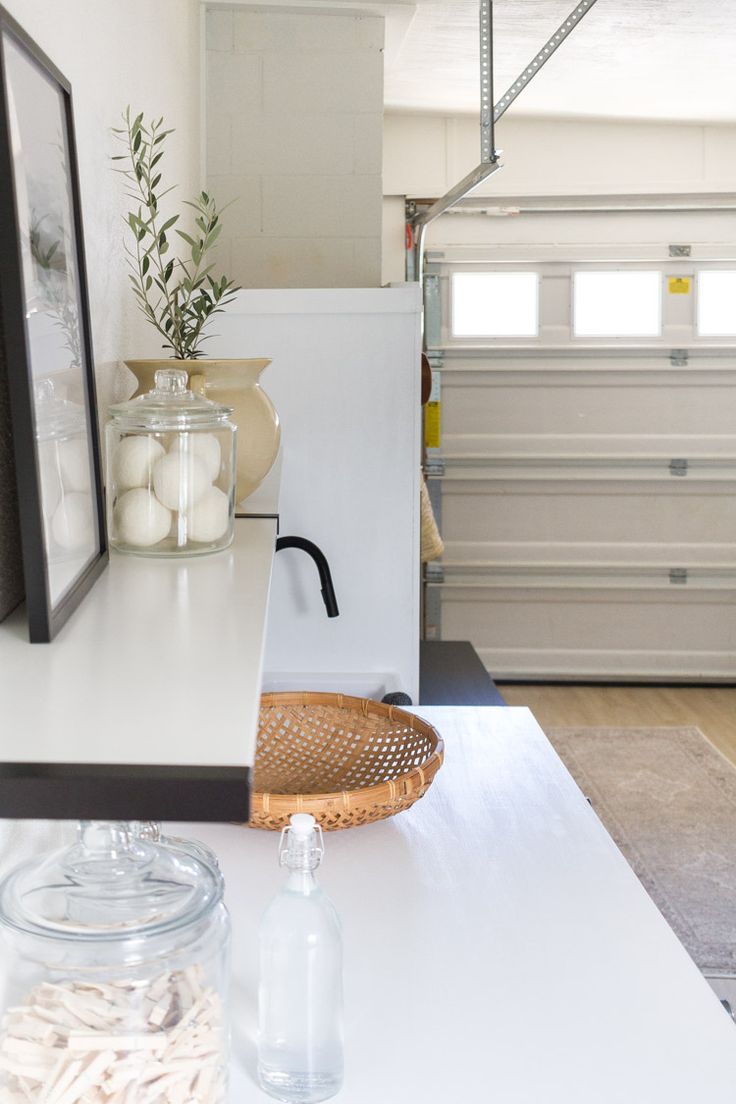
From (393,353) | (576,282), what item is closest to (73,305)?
(393,353)

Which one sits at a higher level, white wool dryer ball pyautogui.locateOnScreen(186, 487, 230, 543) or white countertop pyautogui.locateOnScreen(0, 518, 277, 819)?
white wool dryer ball pyautogui.locateOnScreen(186, 487, 230, 543)

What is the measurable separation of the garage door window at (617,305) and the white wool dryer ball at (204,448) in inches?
180

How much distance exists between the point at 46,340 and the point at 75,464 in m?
0.13

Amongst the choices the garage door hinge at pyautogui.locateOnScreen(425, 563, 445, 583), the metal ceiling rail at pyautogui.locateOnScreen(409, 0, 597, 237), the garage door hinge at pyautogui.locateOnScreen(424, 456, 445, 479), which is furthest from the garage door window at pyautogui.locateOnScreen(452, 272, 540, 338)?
the metal ceiling rail at pyautogui.locateOnScreen(409, 0, 597, 237)

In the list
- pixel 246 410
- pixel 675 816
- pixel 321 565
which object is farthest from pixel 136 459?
pixel 675 816

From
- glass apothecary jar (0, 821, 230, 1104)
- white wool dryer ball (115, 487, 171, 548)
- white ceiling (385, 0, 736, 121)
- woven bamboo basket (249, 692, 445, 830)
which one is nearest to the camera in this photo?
glass apothecary jar (0, 821, 230, 1104)

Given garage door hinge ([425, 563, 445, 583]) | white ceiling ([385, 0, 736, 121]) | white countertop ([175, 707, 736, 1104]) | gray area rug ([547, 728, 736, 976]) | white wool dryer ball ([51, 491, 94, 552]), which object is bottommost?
gray area rug ([547, 728, 736, 976])

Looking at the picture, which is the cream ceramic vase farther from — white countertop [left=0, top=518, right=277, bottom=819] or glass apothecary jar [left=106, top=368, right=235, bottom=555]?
white countertop [left=0, top=518, right=277, bottom=819]

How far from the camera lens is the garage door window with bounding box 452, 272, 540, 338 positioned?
214 inches

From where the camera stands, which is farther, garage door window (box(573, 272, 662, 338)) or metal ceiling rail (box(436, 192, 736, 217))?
garage door window (box(573, 272, 662, 338))

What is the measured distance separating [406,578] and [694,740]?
2.70 metres

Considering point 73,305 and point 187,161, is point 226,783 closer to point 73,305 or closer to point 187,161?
point 73,305

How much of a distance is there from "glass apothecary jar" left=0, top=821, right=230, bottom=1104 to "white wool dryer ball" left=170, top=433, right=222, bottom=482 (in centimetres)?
43

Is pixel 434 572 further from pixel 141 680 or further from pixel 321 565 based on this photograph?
pixel 141 680
